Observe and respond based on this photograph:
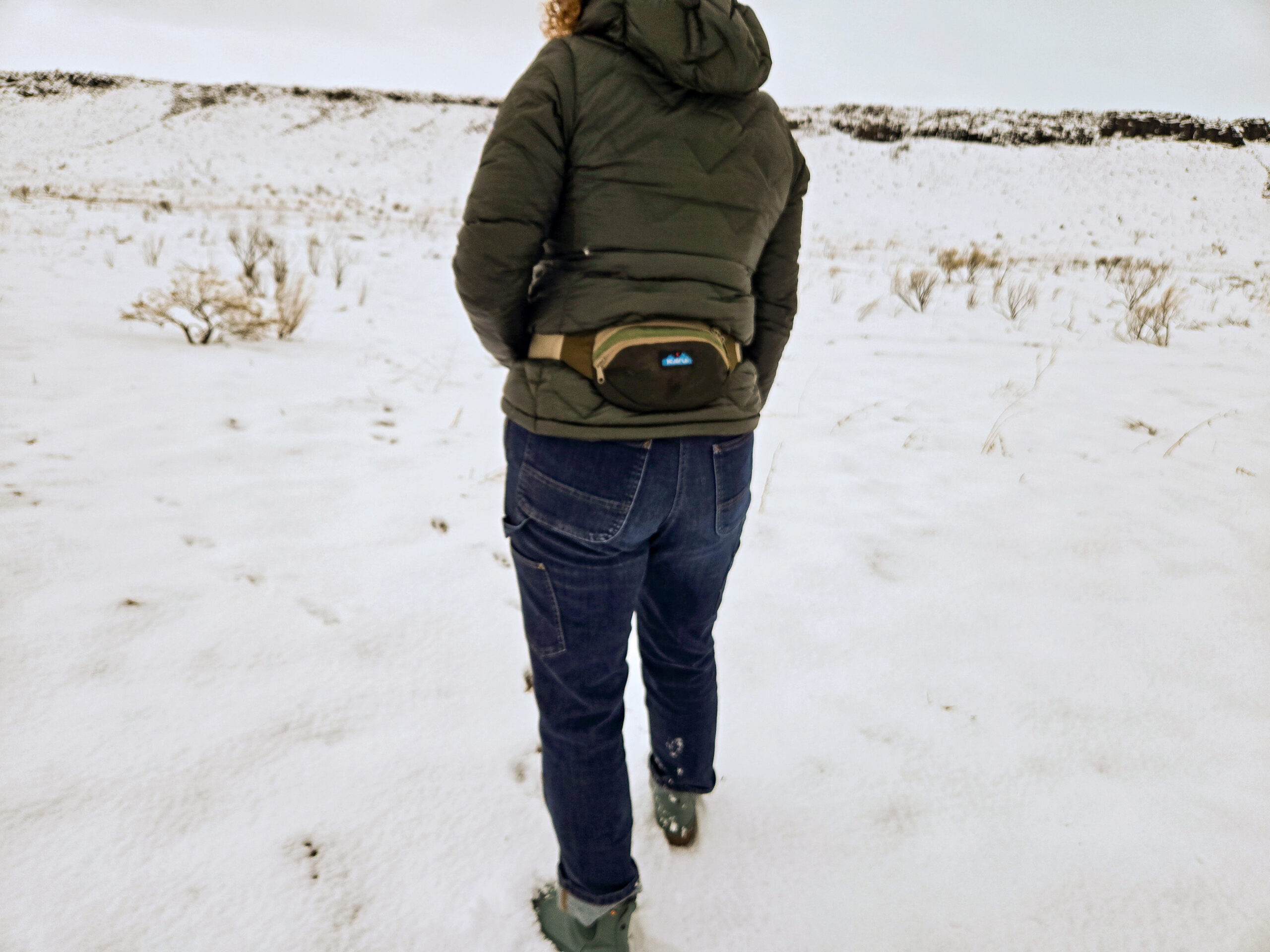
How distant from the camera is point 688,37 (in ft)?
2.95

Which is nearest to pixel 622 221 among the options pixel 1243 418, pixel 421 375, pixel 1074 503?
pixel 1074 503

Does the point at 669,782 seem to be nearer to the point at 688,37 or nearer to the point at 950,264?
the point at 688,37

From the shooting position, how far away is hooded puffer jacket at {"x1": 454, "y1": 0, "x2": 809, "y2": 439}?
0.93 meters

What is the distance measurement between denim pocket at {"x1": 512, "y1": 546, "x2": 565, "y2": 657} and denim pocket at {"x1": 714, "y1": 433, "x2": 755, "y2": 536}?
1.02 ft

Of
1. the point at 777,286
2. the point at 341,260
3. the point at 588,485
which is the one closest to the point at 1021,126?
the point at 341,260

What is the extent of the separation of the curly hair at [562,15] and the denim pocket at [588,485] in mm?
650

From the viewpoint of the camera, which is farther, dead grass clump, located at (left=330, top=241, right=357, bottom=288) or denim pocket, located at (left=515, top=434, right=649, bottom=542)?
dead grass clump, located at (left=330, top=241, right=357, bottom=288)

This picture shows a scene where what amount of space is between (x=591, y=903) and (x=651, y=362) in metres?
0.99

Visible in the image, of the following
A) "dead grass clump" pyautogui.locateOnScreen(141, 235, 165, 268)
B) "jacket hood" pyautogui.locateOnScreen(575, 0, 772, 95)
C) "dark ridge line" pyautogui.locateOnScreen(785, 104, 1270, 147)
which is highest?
"dark ridge line" pyautogui.locateOnScreen(785, 104, 1270, 147)

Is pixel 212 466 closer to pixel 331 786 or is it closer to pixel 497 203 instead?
pixel 331 786

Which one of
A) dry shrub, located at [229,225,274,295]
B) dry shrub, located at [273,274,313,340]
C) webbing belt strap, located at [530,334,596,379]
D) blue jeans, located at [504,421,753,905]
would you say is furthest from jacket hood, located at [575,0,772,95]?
dry shrub, located at [229,225,274,295]

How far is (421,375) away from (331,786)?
3326 millimetres

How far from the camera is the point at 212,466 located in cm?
279

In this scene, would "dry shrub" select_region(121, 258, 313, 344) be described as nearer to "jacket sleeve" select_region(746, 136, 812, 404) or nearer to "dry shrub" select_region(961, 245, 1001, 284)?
"jacket sleeve" select_region(746, 136, 812, 404)
